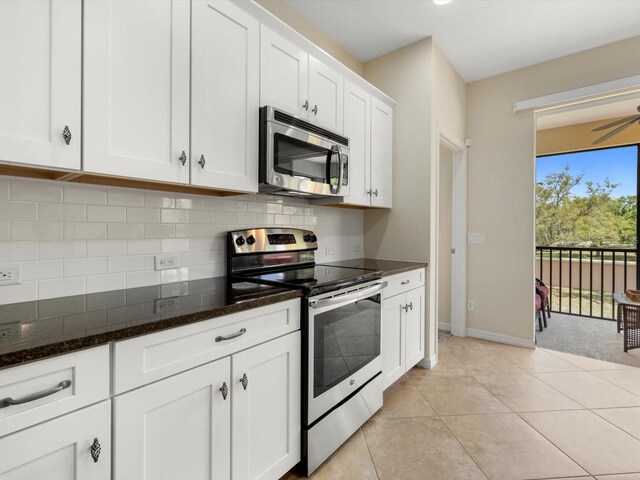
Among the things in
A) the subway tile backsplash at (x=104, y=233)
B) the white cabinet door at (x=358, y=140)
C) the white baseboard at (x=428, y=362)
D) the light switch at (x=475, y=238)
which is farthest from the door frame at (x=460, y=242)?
the subway tile backsplash at (x=104, y=233)

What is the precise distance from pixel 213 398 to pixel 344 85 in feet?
7.36

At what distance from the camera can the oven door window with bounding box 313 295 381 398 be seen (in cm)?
168

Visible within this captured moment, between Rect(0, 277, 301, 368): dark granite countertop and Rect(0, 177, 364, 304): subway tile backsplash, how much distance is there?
0.08 metres

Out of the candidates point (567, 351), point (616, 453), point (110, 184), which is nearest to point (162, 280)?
point (110, 184)

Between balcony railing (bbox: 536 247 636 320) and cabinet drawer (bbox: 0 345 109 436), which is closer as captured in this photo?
cabinet drawer (bbox: 0 345 109 436)

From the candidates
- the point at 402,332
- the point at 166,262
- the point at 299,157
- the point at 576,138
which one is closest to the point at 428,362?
the point at 402,332

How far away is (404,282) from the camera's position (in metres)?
2.57

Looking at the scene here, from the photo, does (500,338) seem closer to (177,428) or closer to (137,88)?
(177,428)

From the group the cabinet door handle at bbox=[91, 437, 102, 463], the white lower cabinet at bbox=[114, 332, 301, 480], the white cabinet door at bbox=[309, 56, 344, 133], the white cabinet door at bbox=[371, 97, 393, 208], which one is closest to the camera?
the cabinet door handle at bbox=[91, 437, 102, 463]

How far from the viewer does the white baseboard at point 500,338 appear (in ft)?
11.4

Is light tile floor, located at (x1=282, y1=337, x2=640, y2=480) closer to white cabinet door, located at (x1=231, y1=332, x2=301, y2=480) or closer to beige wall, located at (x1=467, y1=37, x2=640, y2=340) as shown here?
white cabinet door, located at (x1=231, y1=332, x2=301, y2=480)

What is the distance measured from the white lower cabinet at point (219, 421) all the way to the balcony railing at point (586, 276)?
506cm

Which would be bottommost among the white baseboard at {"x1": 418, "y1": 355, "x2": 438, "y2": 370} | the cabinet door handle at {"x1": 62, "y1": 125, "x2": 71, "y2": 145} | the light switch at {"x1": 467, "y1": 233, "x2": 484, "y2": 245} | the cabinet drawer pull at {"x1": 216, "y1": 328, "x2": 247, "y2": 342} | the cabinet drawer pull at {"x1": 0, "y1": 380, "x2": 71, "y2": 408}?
the white baseboard at {"x1": 418, "y1": 355, "x2": 438, "y2": 370}

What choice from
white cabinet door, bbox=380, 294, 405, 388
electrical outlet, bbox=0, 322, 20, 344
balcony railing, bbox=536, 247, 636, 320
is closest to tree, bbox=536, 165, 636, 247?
balcony railing, bbox=536, 247, 636, 320
